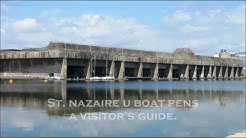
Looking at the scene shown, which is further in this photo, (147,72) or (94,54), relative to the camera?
(147,72)

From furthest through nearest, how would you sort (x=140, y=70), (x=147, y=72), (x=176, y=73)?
(x=176, y=73) → (x=147, y=72) → (x=140, y=70)

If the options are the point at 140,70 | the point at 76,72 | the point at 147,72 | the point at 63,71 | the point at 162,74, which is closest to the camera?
the point at 63,71

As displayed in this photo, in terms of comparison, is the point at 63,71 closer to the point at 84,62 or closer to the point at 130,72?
the point at 84,62

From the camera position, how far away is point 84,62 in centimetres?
9794

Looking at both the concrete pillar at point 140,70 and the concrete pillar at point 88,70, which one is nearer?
the concrete pillar at point 88,70

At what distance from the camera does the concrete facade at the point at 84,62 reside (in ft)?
306

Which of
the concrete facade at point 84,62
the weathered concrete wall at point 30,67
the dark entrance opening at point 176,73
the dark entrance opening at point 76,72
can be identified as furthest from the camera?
the dark entrance opening at point 176,73

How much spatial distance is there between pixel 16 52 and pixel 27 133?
88100 millimetres

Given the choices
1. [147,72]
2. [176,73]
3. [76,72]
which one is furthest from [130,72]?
[176,73]

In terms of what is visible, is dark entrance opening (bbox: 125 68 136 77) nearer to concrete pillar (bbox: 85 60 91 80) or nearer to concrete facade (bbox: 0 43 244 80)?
concrete facade (bbox: 0 43 244 80)

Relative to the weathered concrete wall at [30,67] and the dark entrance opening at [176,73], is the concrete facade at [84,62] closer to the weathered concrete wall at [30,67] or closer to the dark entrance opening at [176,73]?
the weathered concrete wall at [30,67]

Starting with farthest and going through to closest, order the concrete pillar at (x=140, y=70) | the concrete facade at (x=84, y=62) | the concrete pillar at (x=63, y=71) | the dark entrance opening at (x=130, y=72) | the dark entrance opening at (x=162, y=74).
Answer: the dark entrance opening at (x=162, y=74)
the dark entrance opening at (x=130, y=72)
the concrete pillar at (x=140, y=70)
the concrete facade at (x=84, y=62)
the concrete pillar at (x=63, y=71)

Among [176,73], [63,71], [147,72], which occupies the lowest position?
[176,73]

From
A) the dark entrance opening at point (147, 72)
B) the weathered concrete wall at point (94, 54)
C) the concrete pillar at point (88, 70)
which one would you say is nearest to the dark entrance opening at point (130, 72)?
the weathered concrete wall at point (94, 54)
